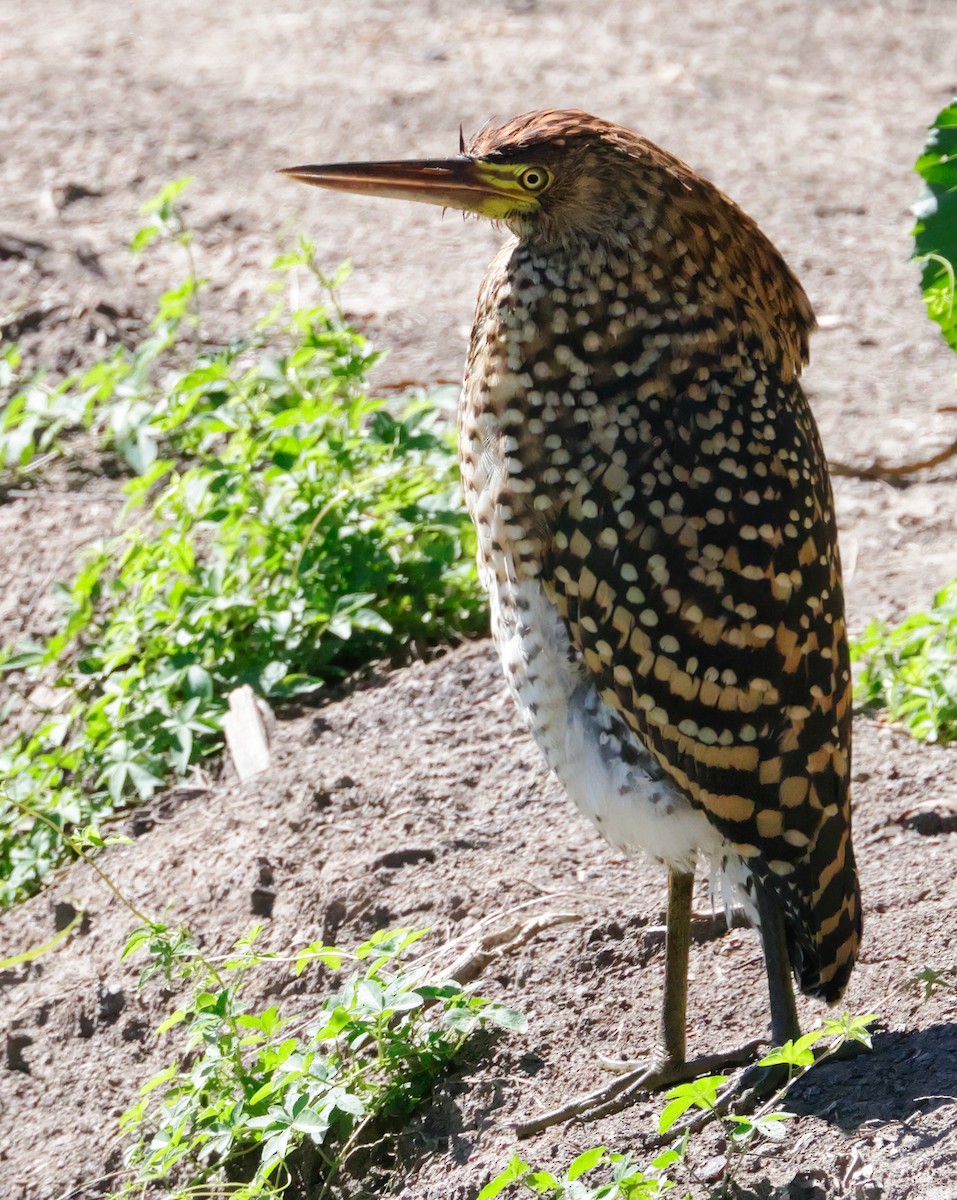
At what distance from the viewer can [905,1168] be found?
2.93m

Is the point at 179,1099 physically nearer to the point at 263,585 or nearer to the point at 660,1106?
the point at 660,1106

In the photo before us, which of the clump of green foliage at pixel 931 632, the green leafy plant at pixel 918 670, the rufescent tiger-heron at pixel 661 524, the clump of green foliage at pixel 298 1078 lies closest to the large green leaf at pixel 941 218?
the clump of green foliage at pixel 931 632

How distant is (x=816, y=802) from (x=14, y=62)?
8.32 metres

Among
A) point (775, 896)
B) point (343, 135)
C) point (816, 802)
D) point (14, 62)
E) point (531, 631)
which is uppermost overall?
point (14, 62)

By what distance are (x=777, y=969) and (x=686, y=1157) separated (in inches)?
19.1

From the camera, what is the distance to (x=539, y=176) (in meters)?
3.31

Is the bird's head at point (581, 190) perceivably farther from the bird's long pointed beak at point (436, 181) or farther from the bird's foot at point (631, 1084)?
the bird's foot at point (631, 1084)

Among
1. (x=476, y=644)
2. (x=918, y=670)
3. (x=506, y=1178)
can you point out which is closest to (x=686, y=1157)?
(x=506, y=1178)

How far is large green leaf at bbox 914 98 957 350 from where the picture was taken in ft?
12.9

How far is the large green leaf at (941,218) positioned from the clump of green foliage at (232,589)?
6.02ft

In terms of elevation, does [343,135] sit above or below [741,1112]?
above

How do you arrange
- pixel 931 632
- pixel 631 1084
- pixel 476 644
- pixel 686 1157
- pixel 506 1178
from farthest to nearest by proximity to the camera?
pixel 476 644 → pixel 931 632 → pixel 631 1084 → pixel 686 1157 → pixel 506 1178

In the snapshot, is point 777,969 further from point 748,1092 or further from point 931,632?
point 931,632

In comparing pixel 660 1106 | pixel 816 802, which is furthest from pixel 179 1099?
pixel 816 802
